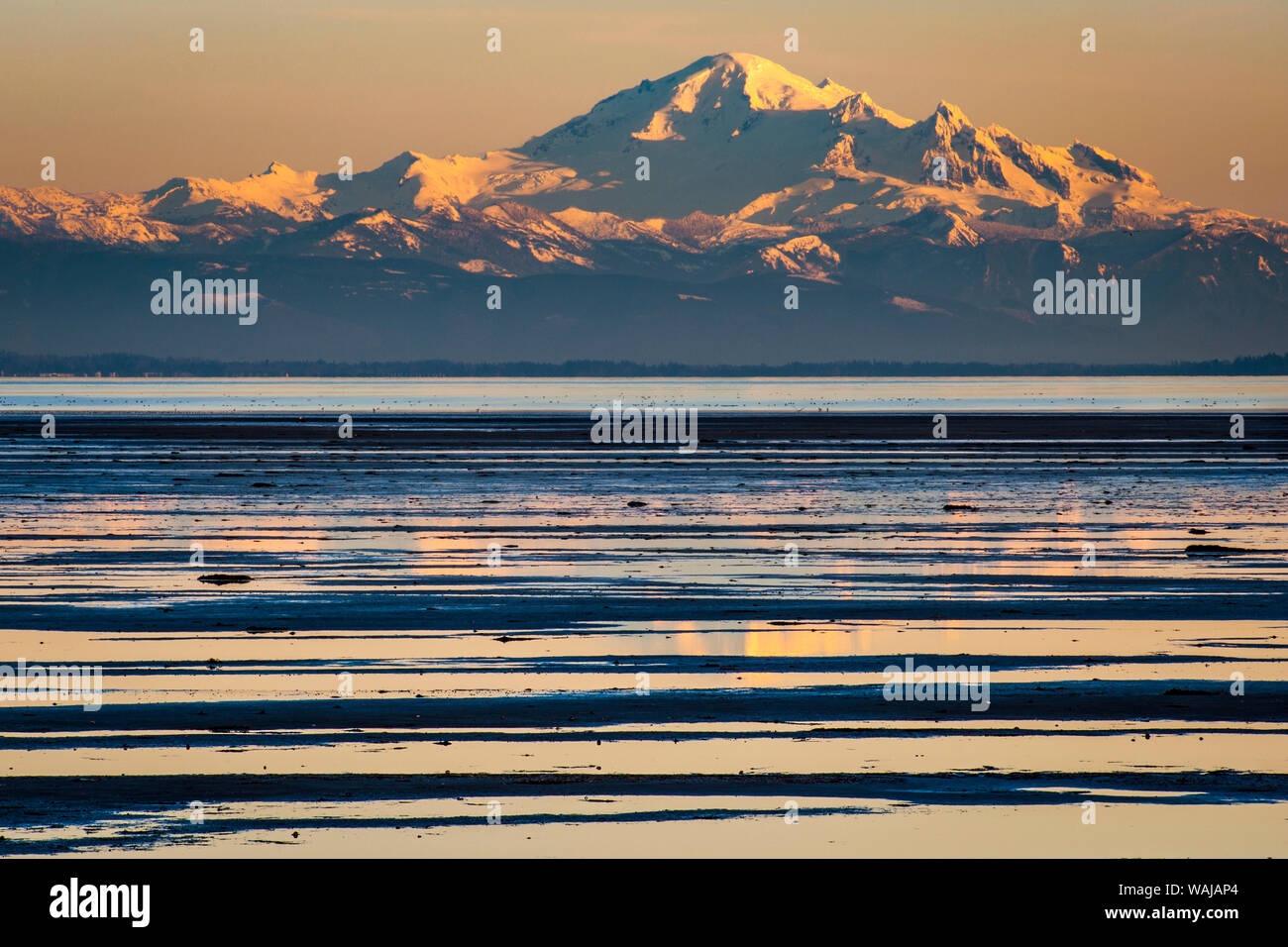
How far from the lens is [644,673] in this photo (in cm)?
1995

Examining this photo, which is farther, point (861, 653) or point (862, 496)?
point (862, 496)

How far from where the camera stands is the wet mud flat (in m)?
13.3

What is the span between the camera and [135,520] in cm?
4188

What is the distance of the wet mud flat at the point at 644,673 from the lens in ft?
43.5

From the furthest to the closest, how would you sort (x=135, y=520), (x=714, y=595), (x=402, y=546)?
(x=135, y=520), (x=402, y=546), (x=714, y=595)

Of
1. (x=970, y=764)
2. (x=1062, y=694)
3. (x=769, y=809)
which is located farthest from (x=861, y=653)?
(x=769, y=809)

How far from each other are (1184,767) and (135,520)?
31.9 meters

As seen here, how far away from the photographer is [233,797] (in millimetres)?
13867

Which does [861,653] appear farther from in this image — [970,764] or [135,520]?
[135,520]
